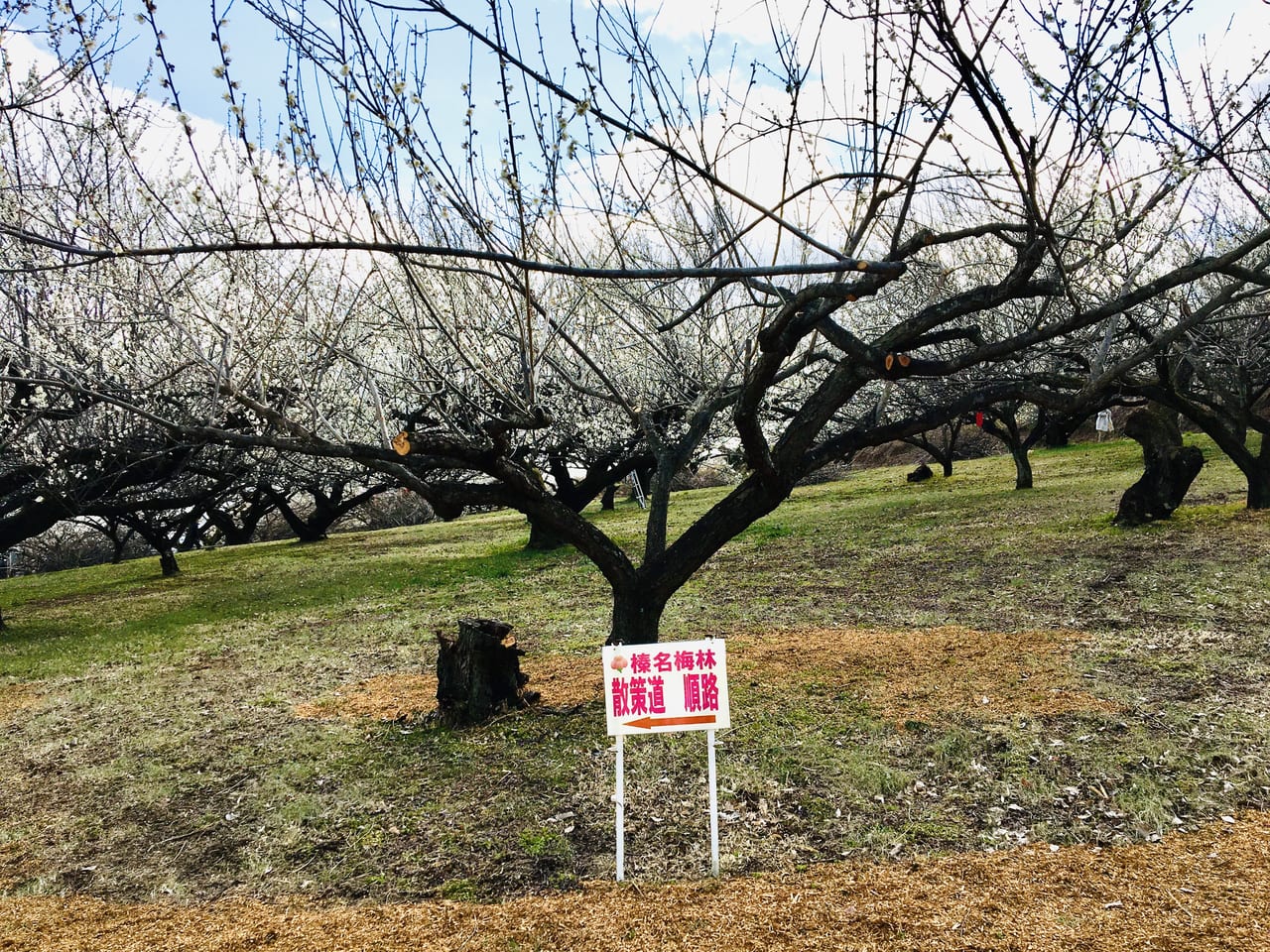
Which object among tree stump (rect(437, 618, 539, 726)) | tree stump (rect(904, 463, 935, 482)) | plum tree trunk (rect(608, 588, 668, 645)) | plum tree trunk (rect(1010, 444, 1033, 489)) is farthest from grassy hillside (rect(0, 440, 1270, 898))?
tree stump (rect(904, 463, 935, 482))

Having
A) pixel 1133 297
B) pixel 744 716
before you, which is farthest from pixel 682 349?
pixel 1133 297

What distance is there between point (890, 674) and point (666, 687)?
336 cm

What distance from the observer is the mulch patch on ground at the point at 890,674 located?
20.2ft

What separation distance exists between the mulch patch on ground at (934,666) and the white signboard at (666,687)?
2.26m

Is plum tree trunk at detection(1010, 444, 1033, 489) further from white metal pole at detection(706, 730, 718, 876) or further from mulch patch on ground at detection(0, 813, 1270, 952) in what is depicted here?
white metal pole at detection(706, 730, 718, 876)

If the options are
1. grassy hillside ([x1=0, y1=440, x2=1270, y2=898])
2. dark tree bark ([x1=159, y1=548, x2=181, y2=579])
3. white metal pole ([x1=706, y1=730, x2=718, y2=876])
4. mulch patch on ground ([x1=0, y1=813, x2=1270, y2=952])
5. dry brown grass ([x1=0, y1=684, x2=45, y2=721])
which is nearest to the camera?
mulch patch on ground ([x1=0, y1=813, x2=1270, y2=952])

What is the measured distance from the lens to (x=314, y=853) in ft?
15.6

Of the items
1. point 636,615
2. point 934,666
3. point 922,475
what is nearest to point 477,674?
point 636,615

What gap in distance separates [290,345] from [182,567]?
12886 millimetres

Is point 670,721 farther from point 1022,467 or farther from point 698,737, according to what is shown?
point 1022,467

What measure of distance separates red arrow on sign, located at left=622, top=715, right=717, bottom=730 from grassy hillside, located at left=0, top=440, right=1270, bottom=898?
2.42 feet

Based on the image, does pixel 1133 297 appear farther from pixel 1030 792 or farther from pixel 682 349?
pixel 682 349

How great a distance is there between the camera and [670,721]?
430 centimetres

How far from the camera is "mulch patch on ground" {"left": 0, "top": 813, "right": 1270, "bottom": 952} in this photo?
353cm
